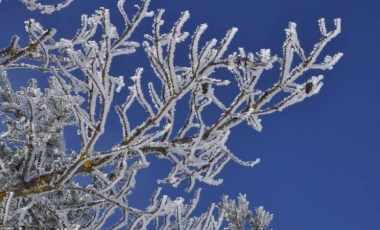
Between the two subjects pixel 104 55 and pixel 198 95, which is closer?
pixel 104 55

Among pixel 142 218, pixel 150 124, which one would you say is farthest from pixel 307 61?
pixel 142 218

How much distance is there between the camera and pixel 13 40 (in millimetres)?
3471

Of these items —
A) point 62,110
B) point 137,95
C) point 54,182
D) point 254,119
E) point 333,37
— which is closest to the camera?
point 333,37

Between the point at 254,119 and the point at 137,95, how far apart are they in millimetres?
797

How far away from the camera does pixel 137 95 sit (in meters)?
2.61

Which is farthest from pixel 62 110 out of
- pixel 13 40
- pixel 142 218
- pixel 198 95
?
pixel 198 95

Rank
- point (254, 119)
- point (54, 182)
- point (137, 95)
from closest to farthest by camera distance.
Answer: point (137, 95)
point (254, 119)
point (54, 182)

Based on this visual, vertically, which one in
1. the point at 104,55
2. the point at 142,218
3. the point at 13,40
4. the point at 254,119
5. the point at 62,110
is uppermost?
the point at 62,110

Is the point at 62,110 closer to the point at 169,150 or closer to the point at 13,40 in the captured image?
the point at 13,40

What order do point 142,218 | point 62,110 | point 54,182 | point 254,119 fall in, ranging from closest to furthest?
point 254,119, point 54,182, point 142,218, point 62,110

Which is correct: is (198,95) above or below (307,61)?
above

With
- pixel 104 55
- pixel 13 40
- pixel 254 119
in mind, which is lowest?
pixel 254 119

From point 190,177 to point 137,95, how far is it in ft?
2.85

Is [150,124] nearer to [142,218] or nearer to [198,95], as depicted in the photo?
[198,95]
